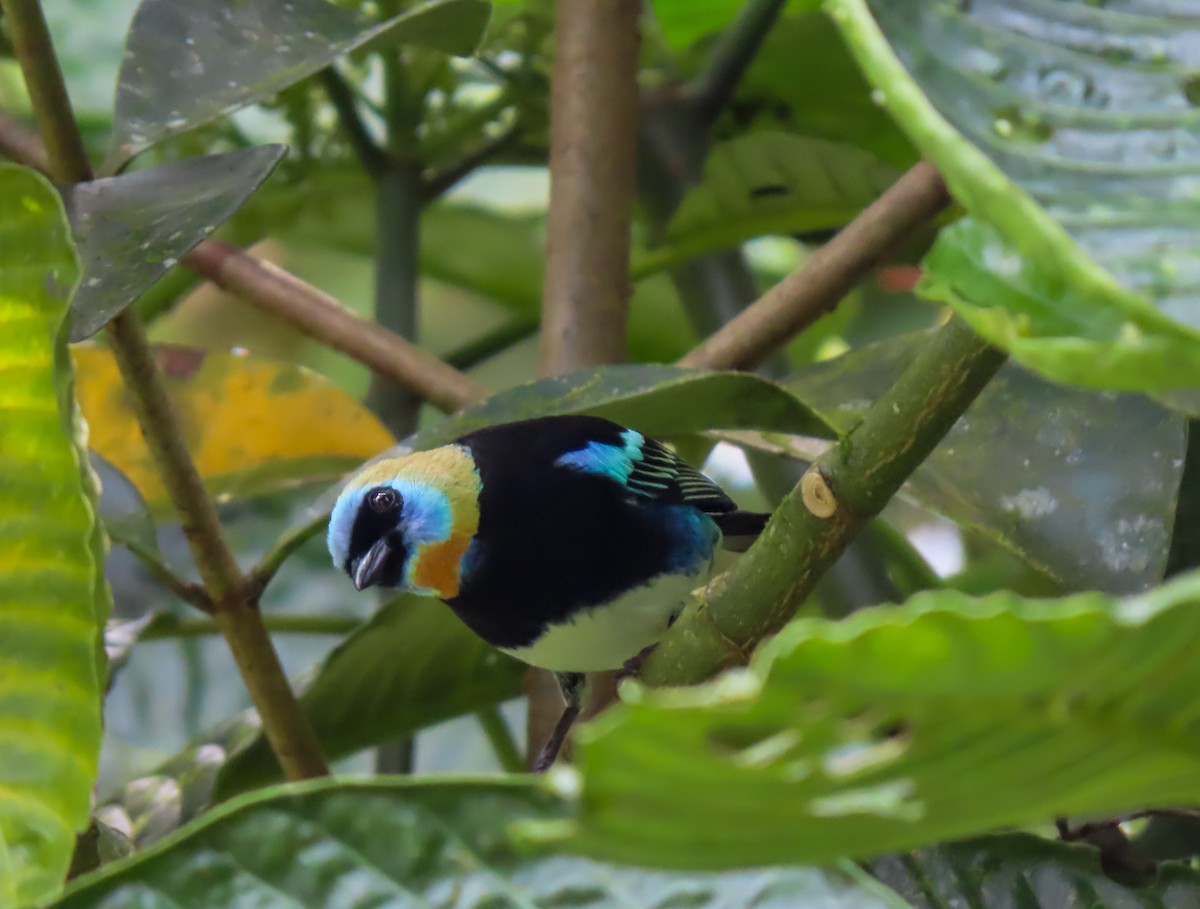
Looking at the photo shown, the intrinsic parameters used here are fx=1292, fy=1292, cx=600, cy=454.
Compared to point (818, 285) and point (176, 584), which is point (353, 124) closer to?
point (818, 285)

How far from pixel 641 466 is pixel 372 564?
315 millimetres

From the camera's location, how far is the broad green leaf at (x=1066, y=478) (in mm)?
860

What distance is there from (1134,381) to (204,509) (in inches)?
28.0

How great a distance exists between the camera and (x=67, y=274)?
0.64 metres

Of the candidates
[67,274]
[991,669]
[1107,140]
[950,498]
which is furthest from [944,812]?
[950,498]

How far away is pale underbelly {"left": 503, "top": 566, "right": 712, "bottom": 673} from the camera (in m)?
1.24

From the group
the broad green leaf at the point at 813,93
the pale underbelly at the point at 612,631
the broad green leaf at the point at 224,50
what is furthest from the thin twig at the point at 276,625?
the broad green leaf at the point at 813,93

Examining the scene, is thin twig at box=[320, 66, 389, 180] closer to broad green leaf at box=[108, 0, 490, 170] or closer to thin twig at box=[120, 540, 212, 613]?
broad green leaf at box=[108, 0, 490, 170]

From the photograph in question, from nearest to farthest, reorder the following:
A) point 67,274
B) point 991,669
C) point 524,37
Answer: point 991,669, point 67,274, point 524,37

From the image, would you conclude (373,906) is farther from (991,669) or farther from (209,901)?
(991,669)

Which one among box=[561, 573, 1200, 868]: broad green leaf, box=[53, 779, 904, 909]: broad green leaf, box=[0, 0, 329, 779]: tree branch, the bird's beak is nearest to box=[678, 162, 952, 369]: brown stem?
the bird's beak

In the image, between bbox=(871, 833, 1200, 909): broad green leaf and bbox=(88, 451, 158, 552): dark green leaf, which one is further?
bbox=(88, 451, 158, 552): dark green leaf

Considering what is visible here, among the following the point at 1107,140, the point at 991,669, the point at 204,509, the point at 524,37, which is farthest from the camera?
the point at 524,37

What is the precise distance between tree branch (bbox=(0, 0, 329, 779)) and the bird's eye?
1.08ft
